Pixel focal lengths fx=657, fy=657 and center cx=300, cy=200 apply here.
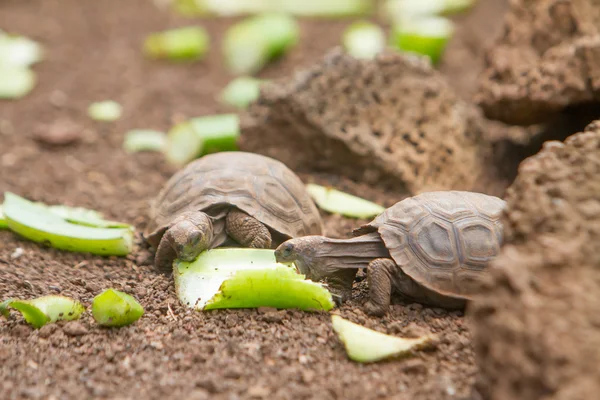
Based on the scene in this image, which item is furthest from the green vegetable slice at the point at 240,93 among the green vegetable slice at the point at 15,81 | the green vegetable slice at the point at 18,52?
the green vegetable slice at the point at 18,52

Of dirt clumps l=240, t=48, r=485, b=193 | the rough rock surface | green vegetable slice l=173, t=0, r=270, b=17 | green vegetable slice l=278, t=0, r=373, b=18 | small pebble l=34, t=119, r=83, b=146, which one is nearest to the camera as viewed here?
the rough rock surface

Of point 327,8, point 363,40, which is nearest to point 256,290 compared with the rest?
point 363,40

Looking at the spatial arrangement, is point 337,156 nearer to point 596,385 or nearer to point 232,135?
point 232,135

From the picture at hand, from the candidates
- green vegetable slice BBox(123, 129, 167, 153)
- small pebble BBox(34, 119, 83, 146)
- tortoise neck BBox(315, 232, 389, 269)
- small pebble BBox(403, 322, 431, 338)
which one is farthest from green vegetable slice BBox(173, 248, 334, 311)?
small pebble BBox(34, 119, 83, 146)

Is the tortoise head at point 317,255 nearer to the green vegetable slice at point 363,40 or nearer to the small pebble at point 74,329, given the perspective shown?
the small pebble at point 74,329

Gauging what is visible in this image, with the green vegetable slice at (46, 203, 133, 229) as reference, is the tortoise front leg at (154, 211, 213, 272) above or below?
above

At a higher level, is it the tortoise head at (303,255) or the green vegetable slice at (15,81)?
the tortoise head at (303,255)

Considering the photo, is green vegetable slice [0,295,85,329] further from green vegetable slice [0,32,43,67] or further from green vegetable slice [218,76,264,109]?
green vegetable slice [0,32,43,67]

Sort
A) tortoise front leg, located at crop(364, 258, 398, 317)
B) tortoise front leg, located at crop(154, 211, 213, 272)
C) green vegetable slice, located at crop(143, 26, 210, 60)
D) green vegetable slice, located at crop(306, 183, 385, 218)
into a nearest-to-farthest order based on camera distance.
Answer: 1. tortoise front leg, located at crop(364, 258, 398, 317)
2. tortoise front leg, located at crop(154, 211, 213, 272)
3. green vegetable slice, located at crop(306, 183, 385, 218)
4. green vegetable slice, located at crop(143, 26, 210, 60)
